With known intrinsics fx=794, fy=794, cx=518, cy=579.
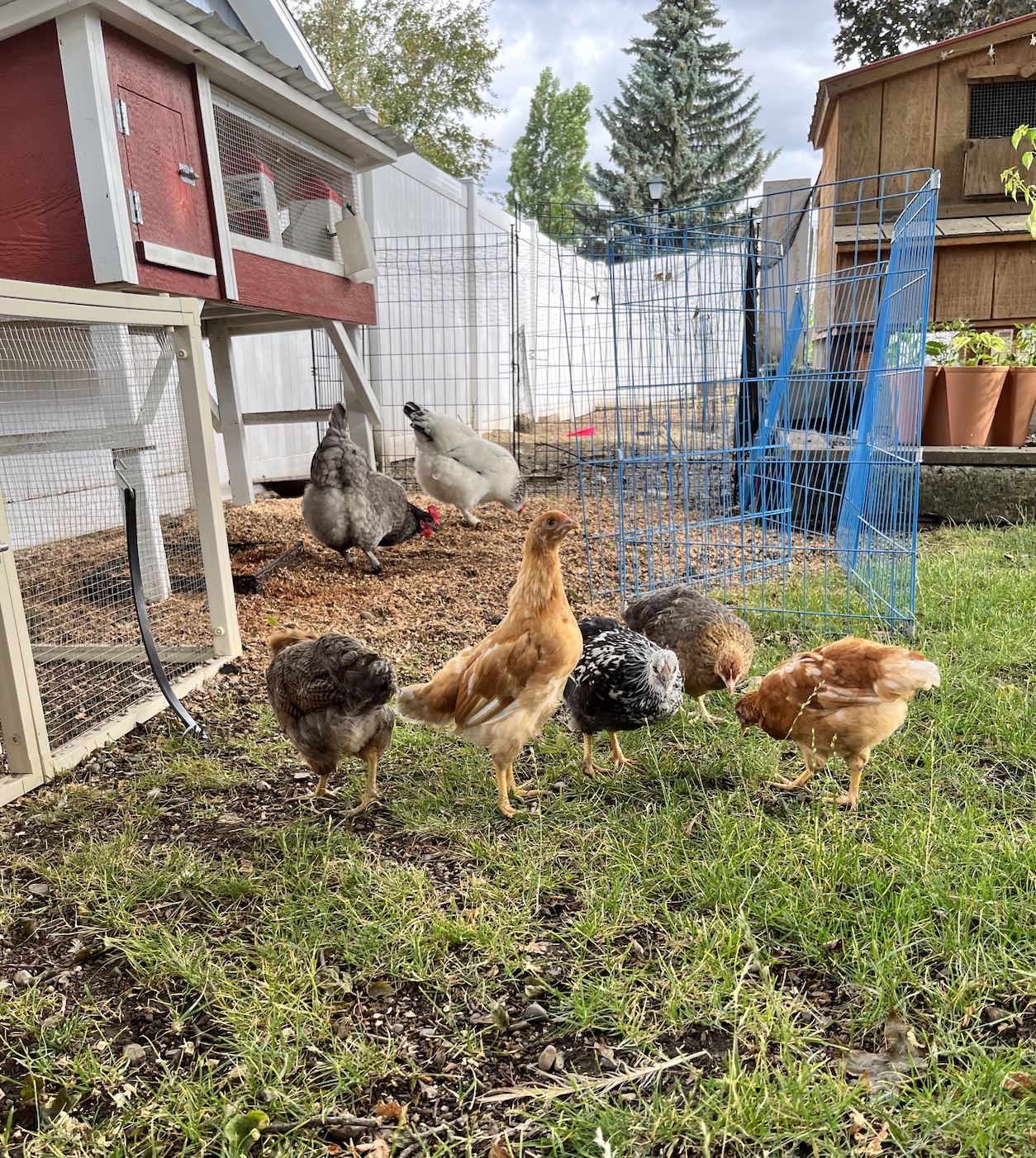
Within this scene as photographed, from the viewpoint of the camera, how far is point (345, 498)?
5027mm

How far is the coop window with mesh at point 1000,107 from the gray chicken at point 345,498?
20.4ft

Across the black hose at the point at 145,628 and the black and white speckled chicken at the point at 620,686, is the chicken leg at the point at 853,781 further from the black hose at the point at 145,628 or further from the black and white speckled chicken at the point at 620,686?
the black hose at the point at 145,628

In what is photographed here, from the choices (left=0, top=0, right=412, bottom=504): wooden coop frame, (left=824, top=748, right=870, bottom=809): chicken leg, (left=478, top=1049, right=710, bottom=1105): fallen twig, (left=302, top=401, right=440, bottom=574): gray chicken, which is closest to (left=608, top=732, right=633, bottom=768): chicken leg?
(left=824, top=748, right=870, bottom=809): chicken leg

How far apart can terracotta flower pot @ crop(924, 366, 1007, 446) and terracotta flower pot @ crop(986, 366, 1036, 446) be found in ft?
0.21

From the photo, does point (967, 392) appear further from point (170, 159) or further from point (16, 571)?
point (16, 571)

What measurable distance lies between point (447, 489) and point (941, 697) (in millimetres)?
4234

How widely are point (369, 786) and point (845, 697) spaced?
60.6 inches

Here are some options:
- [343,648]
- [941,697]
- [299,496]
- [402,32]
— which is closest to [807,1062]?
[343,648]

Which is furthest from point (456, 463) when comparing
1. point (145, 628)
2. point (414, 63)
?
point (414, 63)

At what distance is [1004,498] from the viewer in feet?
19.2

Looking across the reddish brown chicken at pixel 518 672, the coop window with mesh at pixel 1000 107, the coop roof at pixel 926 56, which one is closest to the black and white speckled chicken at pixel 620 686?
the reddish brown chicken at pixel 518 672

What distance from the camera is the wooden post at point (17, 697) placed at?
248 cm

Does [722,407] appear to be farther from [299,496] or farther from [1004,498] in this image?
[299,496]

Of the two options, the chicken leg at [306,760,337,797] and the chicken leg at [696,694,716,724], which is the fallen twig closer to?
the chicken leg at [306,760,337,797]
